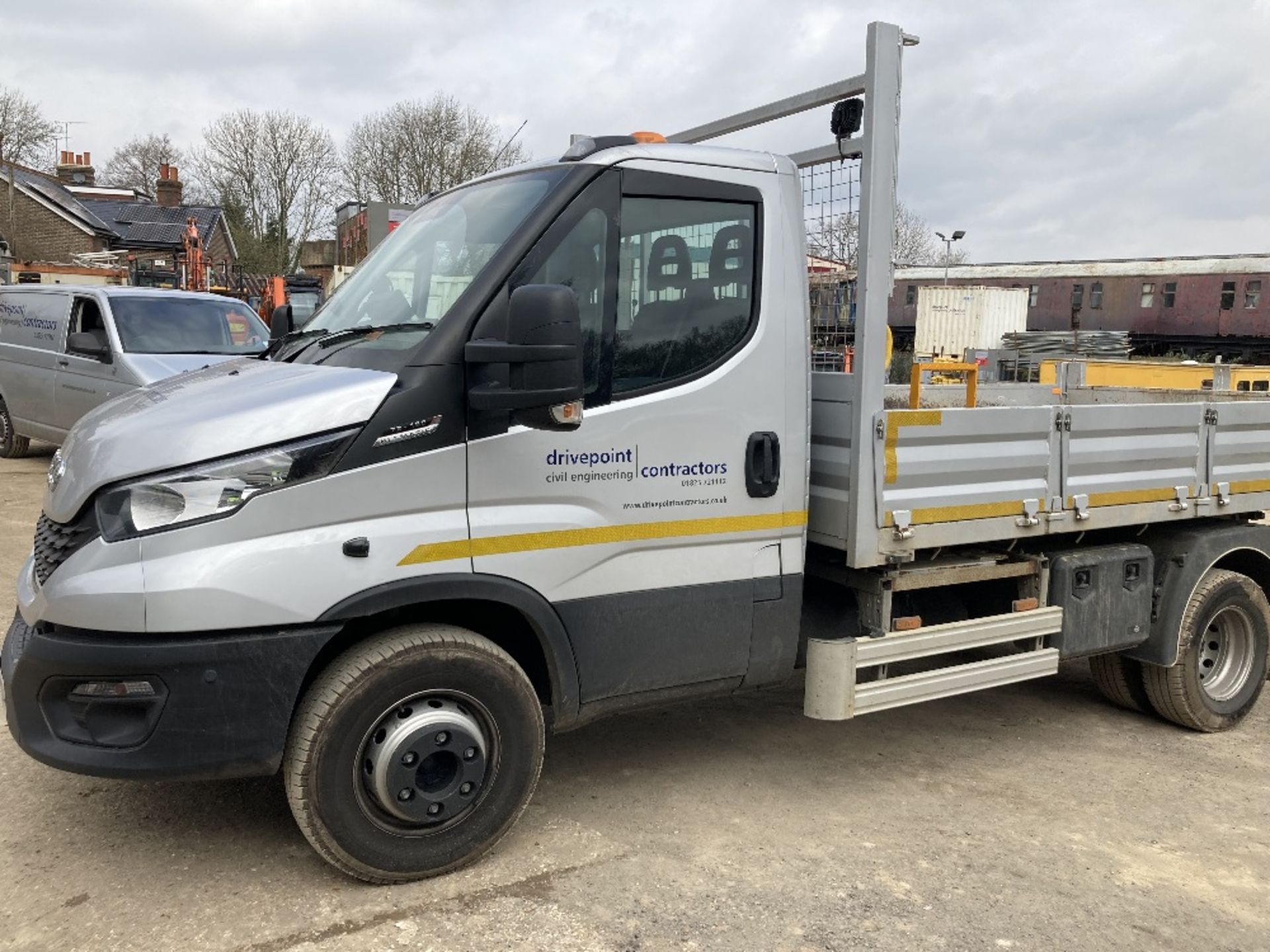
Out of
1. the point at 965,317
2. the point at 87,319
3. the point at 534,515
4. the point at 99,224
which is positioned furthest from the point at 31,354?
the point at 99,224

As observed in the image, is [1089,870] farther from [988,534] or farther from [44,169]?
[44,169]

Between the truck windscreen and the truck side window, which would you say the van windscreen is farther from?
the truck side window

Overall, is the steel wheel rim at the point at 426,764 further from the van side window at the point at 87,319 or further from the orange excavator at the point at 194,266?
the orange excavator at the point at 194,266

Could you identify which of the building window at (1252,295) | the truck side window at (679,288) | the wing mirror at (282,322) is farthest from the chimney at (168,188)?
the truck side window at (679,288)

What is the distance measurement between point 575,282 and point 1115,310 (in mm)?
37809

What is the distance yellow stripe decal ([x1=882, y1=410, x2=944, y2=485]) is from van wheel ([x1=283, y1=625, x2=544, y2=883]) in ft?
5.27

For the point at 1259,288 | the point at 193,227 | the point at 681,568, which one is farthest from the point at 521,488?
the point at 1259,288

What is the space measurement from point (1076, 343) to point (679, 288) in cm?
3352

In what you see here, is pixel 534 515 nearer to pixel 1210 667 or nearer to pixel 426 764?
pixel 426 764

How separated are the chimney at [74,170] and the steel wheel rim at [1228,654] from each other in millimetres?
57051

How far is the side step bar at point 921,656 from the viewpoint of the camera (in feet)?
13.3

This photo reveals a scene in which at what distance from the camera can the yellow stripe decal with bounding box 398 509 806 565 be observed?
3299 millimetres

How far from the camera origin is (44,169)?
5278cm

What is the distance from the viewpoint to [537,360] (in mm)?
3102
